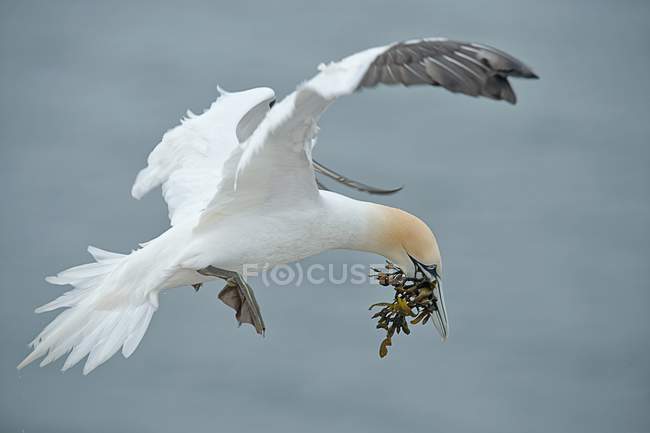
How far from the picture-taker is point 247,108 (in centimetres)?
736

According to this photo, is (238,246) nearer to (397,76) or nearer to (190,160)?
(190,160)

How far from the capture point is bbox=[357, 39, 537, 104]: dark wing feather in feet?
16.1

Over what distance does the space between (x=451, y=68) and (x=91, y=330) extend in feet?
7.71

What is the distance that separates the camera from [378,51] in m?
4.91

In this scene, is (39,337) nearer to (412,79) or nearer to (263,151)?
(263,151)

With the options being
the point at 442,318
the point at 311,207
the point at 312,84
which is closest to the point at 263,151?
the point at 311,207

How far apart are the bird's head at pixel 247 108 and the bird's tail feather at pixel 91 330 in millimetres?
1525

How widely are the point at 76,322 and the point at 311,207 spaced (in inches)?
50.6

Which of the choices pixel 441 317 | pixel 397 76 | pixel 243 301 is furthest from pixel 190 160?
pixel 397 76

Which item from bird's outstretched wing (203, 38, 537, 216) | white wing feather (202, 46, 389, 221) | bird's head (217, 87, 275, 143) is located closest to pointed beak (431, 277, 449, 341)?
white wing feather (202, 46, 389, 221)

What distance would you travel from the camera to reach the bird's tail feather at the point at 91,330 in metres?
6.15

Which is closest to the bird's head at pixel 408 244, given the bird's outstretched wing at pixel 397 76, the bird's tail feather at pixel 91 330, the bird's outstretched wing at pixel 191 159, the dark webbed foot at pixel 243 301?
the dark webbed foot at pixel 243 301

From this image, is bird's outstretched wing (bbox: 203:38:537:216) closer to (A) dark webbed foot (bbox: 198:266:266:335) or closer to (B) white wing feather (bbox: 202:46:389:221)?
(B) white wing feather (bbox: 202:46:389:221)

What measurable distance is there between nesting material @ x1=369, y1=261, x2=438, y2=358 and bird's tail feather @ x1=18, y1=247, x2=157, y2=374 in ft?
3.76
